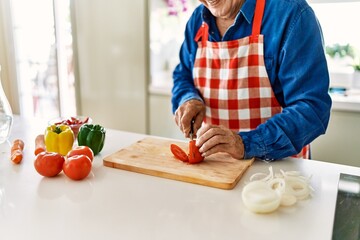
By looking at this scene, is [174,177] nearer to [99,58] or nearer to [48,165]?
[48,165]

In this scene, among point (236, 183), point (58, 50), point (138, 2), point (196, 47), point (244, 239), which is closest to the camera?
point (244, 239)

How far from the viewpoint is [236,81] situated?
127 cm

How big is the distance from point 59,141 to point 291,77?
689 millimetres

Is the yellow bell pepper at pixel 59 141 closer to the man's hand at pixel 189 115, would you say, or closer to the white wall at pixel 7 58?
the man's hand at pixel 189 115

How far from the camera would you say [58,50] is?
2.40 metres

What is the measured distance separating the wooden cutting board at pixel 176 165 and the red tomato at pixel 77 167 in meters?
0.11

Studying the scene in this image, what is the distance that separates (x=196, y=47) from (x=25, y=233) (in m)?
0.91

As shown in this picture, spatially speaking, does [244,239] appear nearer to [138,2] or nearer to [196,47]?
[196,47]

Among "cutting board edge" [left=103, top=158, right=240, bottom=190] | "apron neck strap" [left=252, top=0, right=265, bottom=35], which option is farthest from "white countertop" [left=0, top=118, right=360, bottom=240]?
"apron neck strap" [left=252, top=0, right=265, bottom=35]

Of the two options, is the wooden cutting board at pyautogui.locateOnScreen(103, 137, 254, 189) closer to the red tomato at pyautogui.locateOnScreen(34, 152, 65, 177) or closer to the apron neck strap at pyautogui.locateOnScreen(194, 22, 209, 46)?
the red tomato at pyautogui.locateOnScreen(34, 152, 65, 177)

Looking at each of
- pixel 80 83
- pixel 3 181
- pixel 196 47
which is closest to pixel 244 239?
pixel 3 181

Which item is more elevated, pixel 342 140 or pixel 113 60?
pixel 113 60

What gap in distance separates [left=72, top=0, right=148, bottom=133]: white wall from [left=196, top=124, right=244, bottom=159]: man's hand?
134 cm

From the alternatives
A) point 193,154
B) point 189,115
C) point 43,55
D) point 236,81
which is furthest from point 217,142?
point 43,55
